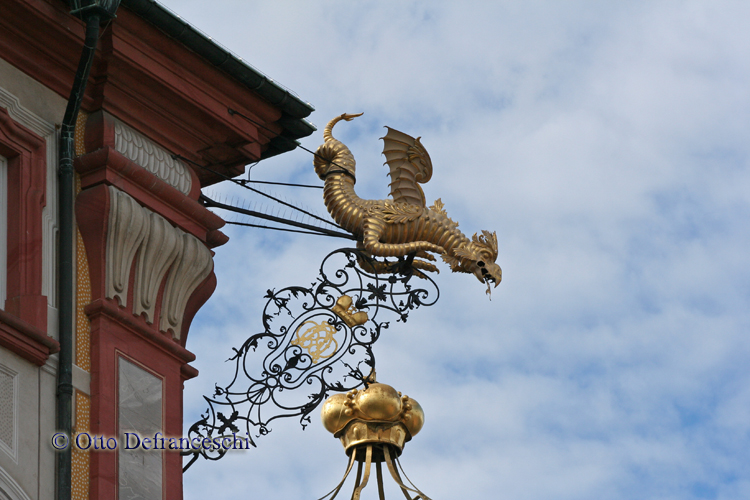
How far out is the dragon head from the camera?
1228 centimetres

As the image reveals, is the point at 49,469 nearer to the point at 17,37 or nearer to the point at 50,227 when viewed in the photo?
the point at 50,227

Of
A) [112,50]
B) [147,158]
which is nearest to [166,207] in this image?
[147,158]

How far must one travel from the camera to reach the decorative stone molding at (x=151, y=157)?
11.9m

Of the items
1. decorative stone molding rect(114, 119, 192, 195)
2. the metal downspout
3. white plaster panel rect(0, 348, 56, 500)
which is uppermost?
decorative stone molding rect(114, 119, 192, 195)

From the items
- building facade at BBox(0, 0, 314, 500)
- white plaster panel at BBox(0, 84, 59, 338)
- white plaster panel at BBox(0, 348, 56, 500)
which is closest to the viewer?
white plaster panel at BBox(0, 348, 56, 500)

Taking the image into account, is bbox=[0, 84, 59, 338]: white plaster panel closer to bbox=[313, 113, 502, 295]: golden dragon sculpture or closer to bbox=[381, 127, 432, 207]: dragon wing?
bbox=[313, 113, 502, 295]: golden dragon sculpture

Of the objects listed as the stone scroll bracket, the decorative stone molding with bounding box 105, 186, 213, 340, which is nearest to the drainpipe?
the stone scroll bracket

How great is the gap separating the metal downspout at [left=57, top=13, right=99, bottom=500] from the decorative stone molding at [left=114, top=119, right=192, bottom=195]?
1.46ft

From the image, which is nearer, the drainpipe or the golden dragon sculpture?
the drainpipe

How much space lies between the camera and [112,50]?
11.7 m

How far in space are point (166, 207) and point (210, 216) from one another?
43cm

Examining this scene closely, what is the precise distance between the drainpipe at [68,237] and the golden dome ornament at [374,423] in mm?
2227

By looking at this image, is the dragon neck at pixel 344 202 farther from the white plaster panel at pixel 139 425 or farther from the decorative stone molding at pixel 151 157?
the white plaster panel at pixel 139 425

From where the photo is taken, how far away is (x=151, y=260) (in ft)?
38.5
